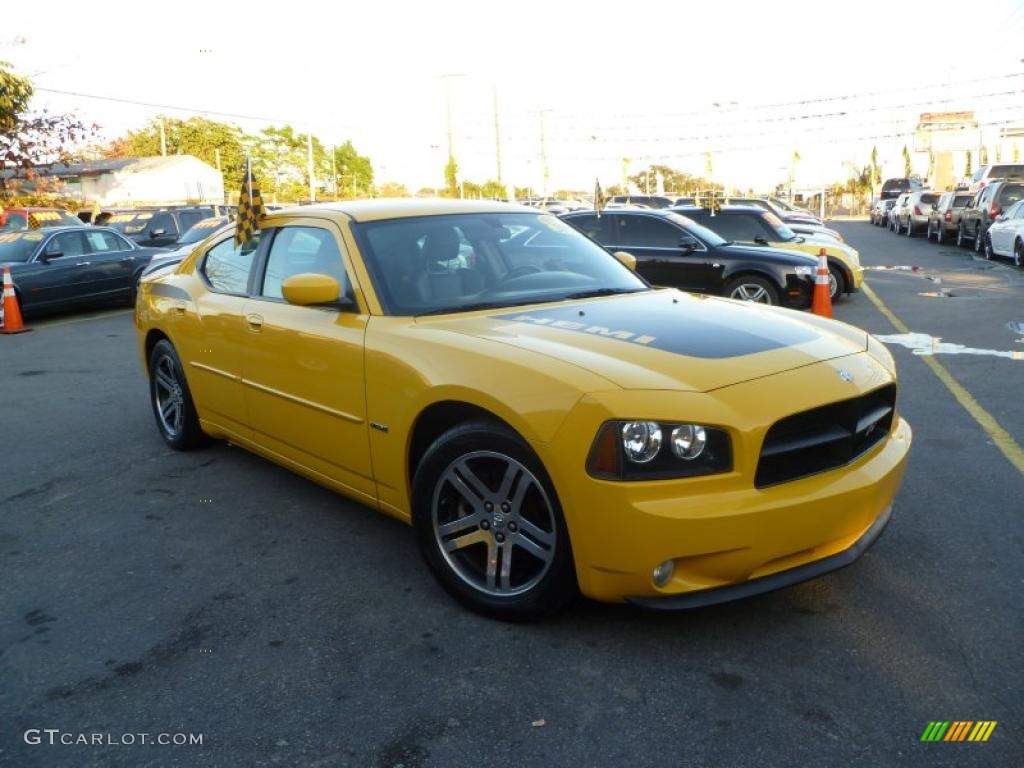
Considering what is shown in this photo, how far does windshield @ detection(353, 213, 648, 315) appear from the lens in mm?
3934

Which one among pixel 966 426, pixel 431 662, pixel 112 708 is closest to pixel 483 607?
pixel 431 662

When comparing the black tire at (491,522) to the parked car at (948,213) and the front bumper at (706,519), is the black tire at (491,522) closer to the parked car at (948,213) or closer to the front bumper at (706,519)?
the front bumper at (706,519)

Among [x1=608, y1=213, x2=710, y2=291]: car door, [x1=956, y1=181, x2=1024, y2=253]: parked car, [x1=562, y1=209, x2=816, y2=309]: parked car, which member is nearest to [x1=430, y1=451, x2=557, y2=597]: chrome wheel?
[x1=562, y1=209, x2=816, y2=309]: parked car

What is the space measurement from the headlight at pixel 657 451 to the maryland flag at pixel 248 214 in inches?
113

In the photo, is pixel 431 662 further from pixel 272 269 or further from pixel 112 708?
pixel 272 269

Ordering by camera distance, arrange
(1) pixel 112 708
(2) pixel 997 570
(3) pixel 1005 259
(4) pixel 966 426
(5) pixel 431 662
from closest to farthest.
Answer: (1) pixel 112 708 → (5) pixel 431 662 → (2) pixel 997 570 → (4) pixel 966 426 → (3) pixel 1005 259

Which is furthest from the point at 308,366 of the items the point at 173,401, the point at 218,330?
the point at 173,401

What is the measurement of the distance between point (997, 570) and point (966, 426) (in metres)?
2.42

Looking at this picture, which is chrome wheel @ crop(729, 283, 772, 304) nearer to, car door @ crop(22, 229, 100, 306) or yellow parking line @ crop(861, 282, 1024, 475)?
yellow parking line @ crop(861, 282, 1024, 475)

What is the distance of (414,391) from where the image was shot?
342 cm

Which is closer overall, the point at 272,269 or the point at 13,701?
the point at 13,701

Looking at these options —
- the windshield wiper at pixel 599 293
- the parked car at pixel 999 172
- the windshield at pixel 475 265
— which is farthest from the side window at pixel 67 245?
the parked car at pixel 999 172

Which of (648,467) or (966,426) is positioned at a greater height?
(648,467)

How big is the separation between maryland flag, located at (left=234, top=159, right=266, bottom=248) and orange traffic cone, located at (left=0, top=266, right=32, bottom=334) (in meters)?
8.84
